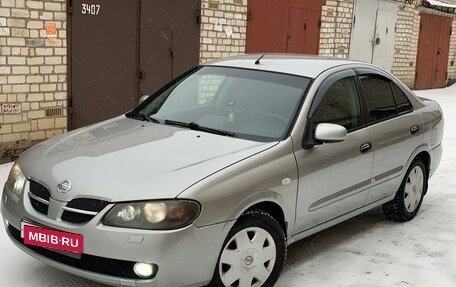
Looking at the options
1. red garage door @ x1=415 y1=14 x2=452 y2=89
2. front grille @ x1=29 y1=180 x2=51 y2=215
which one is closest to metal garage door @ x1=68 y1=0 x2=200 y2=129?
front grille @ x1=29 y1=180 x2=51 y2=215

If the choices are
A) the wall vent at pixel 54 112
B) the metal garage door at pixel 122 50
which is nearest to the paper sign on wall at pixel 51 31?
the metal garage door at pixel 122 50

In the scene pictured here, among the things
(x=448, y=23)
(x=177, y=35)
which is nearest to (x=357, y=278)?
(x=177, y=35)

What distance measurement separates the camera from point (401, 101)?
500 cm

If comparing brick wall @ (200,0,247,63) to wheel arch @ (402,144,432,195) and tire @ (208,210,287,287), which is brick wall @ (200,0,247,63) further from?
tire @ (208,210,287,287)

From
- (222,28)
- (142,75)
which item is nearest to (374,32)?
(222,28)

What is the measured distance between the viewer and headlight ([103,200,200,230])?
9.56 feet

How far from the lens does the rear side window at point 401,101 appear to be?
4.95m

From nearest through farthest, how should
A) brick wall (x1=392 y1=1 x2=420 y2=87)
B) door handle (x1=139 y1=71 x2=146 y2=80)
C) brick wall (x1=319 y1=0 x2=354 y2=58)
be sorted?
1. door handle (x1=139 y1=71 x2=146 y2=80)
2. brick wall (x1=319 y1=0 x2=354 y2=58)
3. brick wall (x1=392 y1=1 x2=420 y2=87)

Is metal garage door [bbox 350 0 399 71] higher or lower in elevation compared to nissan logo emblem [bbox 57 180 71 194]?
higher

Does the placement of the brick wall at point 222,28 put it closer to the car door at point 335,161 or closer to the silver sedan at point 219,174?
the silver sedan at point 219,174

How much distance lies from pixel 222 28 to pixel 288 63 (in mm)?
5449

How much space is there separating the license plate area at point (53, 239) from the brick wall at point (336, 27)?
1025 cm

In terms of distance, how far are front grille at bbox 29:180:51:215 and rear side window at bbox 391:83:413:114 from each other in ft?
10.1

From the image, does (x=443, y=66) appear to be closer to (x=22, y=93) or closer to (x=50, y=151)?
(x=22, y=93)
